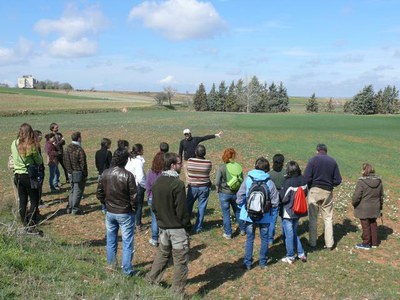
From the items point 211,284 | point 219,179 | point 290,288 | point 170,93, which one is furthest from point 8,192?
point 170,93

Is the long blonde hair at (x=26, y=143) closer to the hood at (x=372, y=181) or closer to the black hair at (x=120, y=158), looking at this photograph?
the black hair at (x=120, y=158)

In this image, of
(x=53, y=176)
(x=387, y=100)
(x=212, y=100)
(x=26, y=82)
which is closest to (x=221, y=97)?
(x=212, y=100)

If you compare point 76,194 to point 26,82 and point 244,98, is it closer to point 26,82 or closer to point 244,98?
point 244,98

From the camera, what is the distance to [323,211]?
916 centimetres

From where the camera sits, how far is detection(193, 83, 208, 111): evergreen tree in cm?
11550

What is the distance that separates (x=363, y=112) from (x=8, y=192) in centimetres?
9753

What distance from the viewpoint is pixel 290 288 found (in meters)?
7.18

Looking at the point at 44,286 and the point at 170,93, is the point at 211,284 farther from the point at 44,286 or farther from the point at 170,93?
the point at 170,93

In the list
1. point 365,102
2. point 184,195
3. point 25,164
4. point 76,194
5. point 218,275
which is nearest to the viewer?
point 184,195

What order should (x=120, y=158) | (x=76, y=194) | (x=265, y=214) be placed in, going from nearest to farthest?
1. (x=120, y=158)
2. (x=265, y=214)
3. (x=76, y=194)

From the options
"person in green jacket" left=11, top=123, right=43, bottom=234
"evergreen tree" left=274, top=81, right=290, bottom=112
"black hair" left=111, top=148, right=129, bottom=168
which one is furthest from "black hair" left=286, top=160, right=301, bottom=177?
"evergreen tree" left=274, top=81, right=290, bottom=112

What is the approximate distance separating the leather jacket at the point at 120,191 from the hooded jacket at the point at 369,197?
5589 millimetres

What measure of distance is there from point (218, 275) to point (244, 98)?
359 ft

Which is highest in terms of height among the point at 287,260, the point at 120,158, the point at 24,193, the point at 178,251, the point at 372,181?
the point at 120,158
